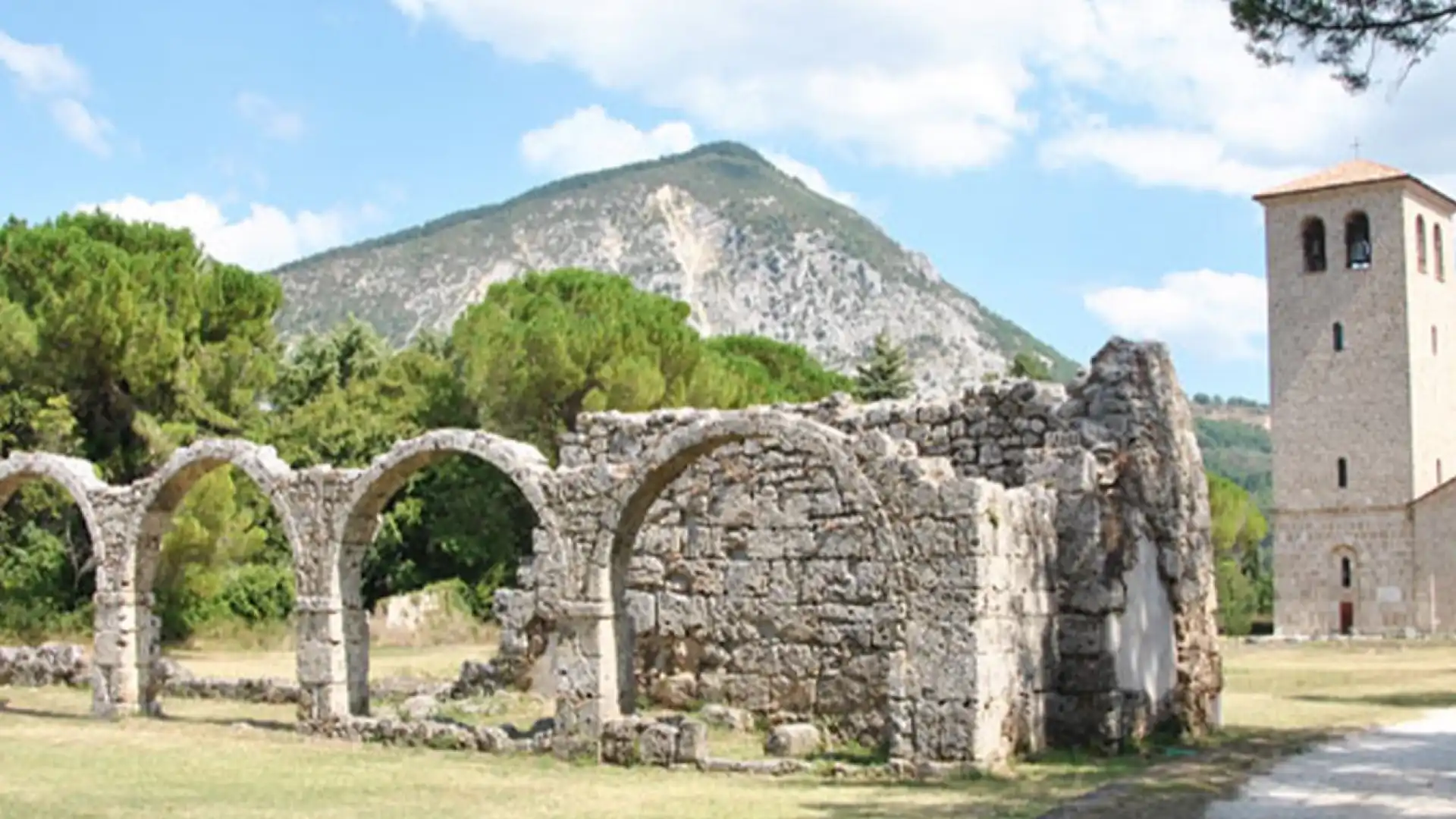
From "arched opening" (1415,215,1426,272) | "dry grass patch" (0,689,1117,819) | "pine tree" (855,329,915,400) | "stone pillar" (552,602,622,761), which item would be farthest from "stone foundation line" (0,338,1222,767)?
"pine tree" (855,329,915,400)

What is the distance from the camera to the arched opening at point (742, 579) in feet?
48.1

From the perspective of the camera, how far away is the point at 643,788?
40.0 ft

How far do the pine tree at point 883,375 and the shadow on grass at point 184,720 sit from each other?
Answer: 40138 mm

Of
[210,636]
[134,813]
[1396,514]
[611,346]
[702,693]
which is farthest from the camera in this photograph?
[1396,514]

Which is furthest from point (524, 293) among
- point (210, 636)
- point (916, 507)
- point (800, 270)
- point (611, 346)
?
point (800, 270)

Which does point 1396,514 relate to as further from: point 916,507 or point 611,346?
point 916,507

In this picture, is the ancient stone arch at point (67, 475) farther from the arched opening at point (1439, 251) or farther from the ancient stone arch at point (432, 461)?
the arched opening at point (1439, 251)

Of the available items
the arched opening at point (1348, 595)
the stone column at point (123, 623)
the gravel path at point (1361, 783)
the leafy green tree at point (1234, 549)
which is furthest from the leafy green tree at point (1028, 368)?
the gravel path at point (1361, 783)

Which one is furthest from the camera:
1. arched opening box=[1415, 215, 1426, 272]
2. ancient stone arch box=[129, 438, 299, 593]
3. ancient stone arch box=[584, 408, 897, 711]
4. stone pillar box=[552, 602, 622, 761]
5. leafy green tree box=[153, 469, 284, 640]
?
arched opening box=[1415, 215, 1426, 272]

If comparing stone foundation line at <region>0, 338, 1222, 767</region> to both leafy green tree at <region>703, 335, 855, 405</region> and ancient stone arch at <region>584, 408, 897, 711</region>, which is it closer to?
ancient stone arch at <region>584, 408, 897, 711</region>

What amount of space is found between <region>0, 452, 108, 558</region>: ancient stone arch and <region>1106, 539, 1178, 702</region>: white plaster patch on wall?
11.1m

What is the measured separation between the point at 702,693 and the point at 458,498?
67.5 ft

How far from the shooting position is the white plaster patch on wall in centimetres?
1432

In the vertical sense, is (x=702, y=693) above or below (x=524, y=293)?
below
